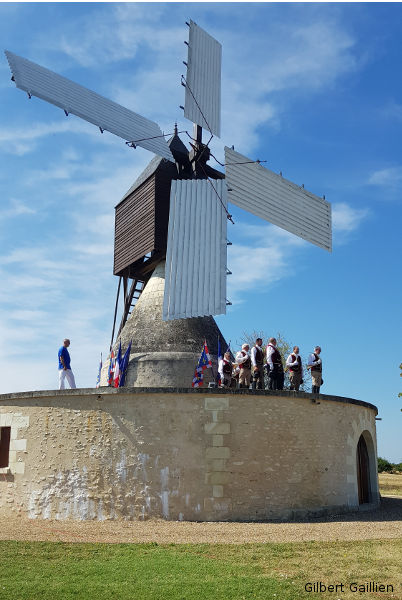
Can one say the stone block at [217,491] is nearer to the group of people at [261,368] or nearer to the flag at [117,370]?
the group of people at [261,368]

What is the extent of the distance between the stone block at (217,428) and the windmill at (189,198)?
11.2 feet

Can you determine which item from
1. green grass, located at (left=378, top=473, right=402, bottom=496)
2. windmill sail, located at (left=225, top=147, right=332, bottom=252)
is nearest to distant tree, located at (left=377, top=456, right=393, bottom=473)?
green grass, located at (left=378, top=473, right=402, bottom=496)

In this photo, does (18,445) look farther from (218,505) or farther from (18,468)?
(218,505)

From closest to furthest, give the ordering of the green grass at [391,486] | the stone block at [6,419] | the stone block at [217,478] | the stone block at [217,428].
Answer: the stone block at [217,478] → the stone block at [217,428] → the stone block at [6,419] → the green grass at [391,486]

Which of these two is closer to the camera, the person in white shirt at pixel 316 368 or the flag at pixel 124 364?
the person in white shirt at pixel 316 368

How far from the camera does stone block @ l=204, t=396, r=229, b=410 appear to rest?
41.5ft

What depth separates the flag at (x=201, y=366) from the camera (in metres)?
15.6

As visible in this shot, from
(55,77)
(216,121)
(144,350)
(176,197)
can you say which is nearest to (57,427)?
(144,350)

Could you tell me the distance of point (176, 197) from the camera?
16469 millimetres

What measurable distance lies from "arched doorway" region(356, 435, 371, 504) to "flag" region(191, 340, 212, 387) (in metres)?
4.47

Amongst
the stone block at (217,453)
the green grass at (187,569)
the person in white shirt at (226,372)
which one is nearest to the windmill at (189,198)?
the person in white shirt at (226,372)

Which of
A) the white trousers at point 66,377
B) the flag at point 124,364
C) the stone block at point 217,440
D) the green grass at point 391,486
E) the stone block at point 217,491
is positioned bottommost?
the green grass at point 391,486

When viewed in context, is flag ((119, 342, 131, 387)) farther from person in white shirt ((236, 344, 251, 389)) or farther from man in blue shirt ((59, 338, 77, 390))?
person in white shirt ((236, 344, 251, 389))

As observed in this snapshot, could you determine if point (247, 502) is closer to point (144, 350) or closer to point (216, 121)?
point (144, 350)
